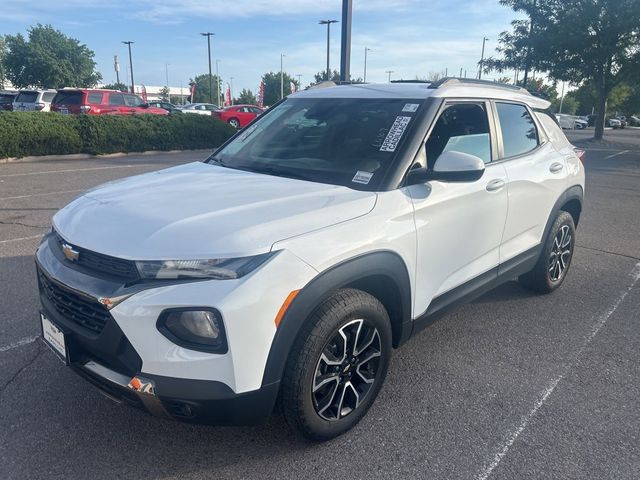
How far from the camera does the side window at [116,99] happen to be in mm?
18562

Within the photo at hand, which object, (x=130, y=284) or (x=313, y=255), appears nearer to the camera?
(x=130, y=284)

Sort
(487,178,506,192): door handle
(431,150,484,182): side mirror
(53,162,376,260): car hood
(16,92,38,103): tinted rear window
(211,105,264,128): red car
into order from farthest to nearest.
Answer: (211,105,264,128): red car → (16,92,38,103): tinted rear window → (487,178,506,192): door handle → (431,150,484,182): side mirror → (53,162,376,260): car hood

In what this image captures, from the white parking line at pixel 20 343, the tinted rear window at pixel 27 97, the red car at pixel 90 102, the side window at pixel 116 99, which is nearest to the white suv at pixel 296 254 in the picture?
the white parking line at pixel 20 343

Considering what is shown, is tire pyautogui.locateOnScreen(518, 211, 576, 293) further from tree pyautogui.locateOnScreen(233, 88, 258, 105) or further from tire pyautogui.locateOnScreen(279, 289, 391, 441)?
tree pyautogui.locateOnScreen(233, 88, 258, 105)

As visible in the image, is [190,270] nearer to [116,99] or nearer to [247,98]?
[116,99]

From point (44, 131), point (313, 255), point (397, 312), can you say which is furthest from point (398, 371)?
point (44, 131)

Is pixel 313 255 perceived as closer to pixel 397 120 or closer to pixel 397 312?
pixel 397 312

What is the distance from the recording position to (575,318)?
428cm

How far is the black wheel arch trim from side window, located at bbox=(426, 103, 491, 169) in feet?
2.57

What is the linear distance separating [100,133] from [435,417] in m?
14.5

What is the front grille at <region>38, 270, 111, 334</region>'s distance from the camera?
2.18 metres

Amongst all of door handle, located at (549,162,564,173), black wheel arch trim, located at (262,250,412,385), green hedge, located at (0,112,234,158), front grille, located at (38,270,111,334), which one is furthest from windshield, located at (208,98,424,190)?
green hedge, located at (0,112,234,158)

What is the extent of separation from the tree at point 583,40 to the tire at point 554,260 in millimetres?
19500

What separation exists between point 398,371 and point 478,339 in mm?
838
